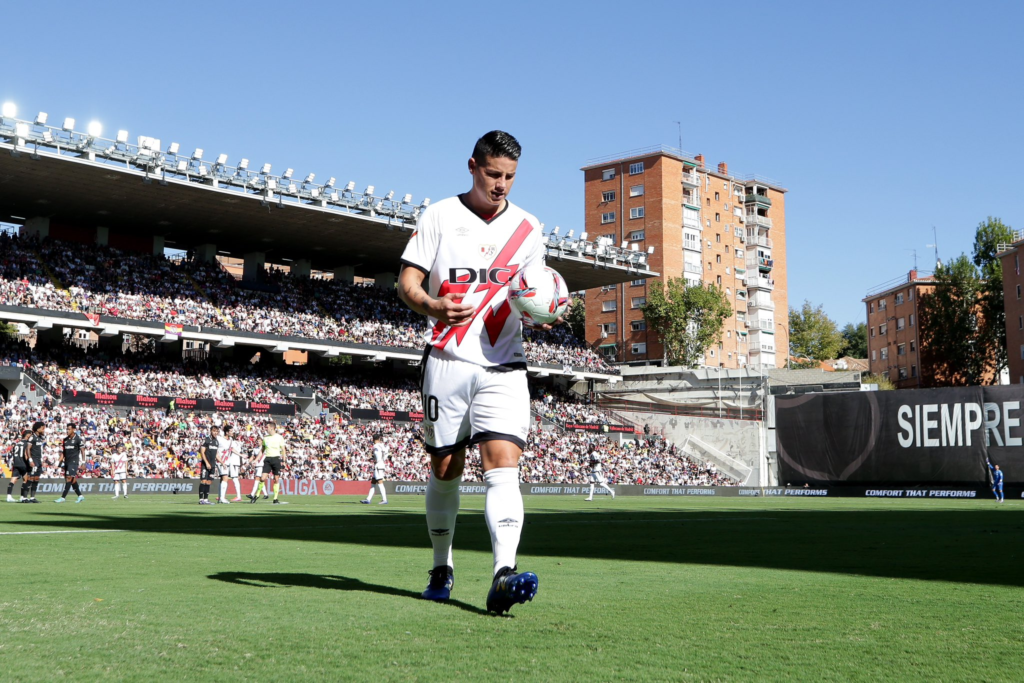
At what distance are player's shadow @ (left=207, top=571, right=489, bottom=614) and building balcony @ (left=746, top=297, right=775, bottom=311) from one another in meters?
86.7

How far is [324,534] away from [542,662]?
842cm

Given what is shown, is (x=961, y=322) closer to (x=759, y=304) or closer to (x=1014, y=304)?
(x=1014, y=304)

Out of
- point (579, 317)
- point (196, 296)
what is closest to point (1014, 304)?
point (579, 317)

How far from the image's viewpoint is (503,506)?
486cm

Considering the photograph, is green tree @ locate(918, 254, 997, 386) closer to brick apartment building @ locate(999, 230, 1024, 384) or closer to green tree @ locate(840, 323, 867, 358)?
brick apartment building @ locate(999, 230, 1024, 384)

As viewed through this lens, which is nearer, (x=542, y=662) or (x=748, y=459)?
(x=542, y=662)

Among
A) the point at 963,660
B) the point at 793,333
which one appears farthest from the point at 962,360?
the point at 963,660

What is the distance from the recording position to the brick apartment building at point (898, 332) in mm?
95144

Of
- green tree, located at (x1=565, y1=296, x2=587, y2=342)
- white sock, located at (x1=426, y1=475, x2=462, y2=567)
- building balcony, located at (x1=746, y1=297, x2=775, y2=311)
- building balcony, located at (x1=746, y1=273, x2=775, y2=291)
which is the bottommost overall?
white sock, located at (x1=426, y1=475, x2=462, y2=567)

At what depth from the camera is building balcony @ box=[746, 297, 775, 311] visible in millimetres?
89562

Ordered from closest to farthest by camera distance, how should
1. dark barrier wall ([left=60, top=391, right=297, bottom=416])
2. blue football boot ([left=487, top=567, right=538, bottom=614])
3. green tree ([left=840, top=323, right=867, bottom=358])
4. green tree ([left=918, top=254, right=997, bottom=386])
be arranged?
blue football boot ([left=487, top=567, right=538, bottom=614]) → dark barrier wall ([left=60, top=391, right=297, bottom=416]) → green tree ([left=918, top=254, right=997, bottom=386]) → green tree ([left=840, top=323, right=867, bottom=358])

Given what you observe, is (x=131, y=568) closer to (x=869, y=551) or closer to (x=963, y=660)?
(x=963, y=660)

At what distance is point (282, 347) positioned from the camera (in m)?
49.0

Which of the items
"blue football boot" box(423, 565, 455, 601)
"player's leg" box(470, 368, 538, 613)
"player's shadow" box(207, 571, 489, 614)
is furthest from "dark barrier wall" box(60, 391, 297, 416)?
"player's leg" box(470, 368, 538, 613)
